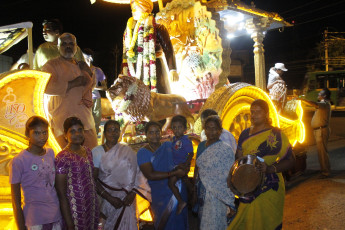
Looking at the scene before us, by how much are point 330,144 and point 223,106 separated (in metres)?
7.63

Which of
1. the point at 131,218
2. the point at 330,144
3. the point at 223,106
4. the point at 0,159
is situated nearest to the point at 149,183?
the point at 131,218

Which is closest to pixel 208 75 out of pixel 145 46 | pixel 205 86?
pixel 205 86

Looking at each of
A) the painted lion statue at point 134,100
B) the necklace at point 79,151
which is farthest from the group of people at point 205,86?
the necklace at point 79,151

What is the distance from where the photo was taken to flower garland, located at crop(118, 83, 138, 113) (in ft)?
15.1

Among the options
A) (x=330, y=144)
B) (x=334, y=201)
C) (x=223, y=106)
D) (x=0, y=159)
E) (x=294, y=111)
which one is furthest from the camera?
(x=330, y=144)

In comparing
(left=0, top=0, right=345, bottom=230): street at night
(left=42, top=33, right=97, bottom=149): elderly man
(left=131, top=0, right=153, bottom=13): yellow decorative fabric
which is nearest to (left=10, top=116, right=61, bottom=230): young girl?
(left=0, top=0, right=345, bottom=230): street at night

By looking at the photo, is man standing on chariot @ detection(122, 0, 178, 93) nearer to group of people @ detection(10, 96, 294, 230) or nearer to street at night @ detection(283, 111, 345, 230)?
group of people @ detection(10, 96, 294, 230)

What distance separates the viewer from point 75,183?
234 centimetres

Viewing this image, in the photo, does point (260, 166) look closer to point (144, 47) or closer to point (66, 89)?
point (66, 89)

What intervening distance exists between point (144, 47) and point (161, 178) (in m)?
3.13

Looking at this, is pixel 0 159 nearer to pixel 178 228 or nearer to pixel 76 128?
pixel 76 128

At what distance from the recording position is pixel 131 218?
8.89ft

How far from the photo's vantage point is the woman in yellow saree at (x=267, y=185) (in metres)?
2.69

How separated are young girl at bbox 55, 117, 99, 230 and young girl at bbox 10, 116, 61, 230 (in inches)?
2.4
